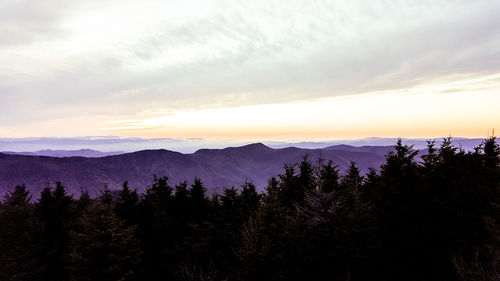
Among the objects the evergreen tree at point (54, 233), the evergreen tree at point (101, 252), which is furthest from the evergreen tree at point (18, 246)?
the evergreen tree at point (101, 252)

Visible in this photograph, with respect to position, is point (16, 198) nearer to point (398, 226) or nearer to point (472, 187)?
point (398, 226)

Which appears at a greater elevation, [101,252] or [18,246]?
[101,252]

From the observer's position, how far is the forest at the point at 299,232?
15203mm

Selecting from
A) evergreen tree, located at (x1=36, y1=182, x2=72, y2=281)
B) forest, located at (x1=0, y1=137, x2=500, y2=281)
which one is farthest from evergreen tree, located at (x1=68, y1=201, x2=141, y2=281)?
evergreen tree, located at (x1=36, y1=182, x2=72, y2=281)

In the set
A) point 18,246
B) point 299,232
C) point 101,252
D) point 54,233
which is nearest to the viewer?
point 299,232

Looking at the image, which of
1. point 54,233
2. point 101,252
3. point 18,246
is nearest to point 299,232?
point 101,252

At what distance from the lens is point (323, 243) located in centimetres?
1670

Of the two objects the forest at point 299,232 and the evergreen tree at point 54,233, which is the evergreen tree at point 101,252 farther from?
the evergreen tree at point 54,233

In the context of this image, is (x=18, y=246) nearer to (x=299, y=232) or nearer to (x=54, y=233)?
(x=54, y=233)

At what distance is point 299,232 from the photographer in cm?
1502

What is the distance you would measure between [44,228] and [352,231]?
30532 millimetres

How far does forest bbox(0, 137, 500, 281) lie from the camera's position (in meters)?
15.2

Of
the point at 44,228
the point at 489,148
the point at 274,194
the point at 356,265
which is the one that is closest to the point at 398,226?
the point at 356,265

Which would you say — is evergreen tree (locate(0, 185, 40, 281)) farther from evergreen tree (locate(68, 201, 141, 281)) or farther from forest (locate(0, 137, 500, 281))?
evergreen tree (locate(68, 201, 141, 281))
